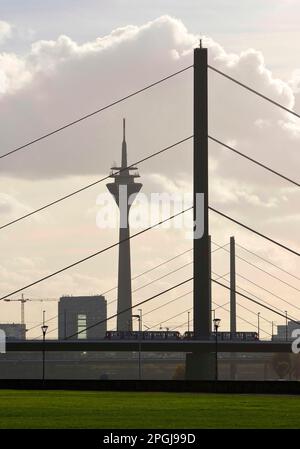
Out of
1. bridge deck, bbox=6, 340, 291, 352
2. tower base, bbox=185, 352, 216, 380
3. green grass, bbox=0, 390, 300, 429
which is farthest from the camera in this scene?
bridge deck, bbox=6, 340, 291, 352

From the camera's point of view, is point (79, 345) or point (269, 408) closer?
point (269, 408)

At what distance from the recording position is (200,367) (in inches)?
3674

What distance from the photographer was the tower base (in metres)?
91.2

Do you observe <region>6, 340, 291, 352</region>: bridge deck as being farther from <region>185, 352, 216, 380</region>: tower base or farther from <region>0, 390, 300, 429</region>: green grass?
<region>0, 390, 300, 429</region>: green grass

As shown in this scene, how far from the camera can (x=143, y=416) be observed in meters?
40.2

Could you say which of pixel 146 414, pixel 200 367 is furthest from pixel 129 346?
pixel 146 414

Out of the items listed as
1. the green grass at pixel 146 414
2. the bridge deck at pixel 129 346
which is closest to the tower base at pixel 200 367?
the bridge deck at pixel 129 346

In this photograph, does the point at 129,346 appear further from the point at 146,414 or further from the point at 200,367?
the point at 146,414

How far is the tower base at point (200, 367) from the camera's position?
9115 centimetres

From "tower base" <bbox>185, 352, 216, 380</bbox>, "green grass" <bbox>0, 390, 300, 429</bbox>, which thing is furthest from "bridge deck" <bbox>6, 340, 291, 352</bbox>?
"green grass" <bbox>0, 390, 300, 429</bbox>

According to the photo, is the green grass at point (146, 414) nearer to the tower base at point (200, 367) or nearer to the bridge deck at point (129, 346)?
the tower base at point (200, 367)
